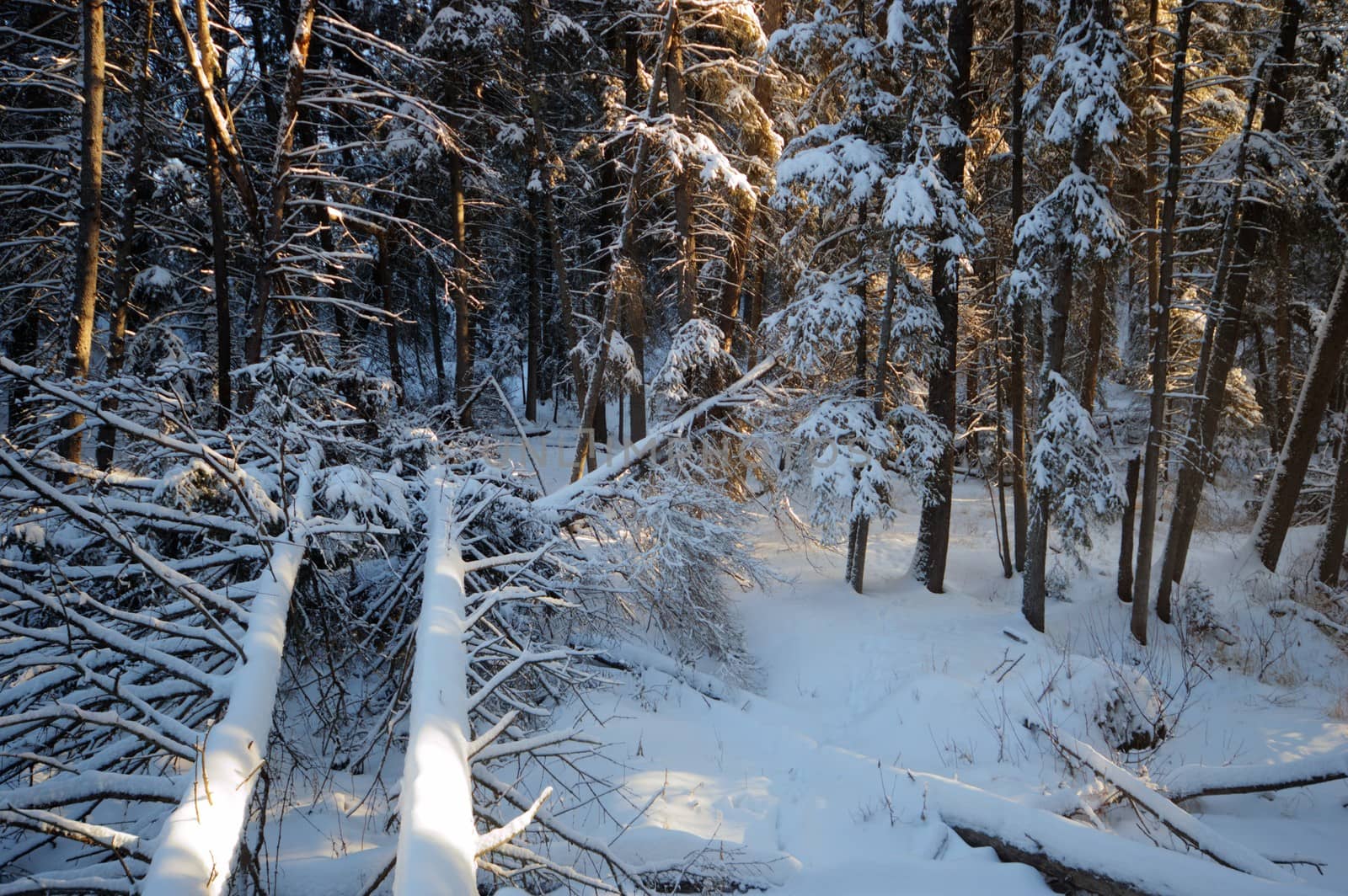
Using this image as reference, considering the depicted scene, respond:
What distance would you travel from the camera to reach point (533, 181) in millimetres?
13852

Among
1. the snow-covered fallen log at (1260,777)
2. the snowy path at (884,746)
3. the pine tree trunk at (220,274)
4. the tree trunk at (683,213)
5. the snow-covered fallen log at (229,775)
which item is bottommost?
the snowy path at (884,746)

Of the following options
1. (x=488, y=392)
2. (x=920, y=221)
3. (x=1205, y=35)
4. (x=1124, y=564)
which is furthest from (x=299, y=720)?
(x=1205, y=35)

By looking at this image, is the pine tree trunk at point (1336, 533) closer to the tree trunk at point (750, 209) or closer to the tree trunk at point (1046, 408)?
the tree trunk at point (1046, 408)

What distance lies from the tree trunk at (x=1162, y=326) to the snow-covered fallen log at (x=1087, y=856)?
26.0ft

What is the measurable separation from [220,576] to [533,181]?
11534 millimetres

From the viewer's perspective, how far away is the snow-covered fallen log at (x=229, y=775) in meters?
1.88

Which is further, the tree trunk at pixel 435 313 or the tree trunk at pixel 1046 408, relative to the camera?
the tree trunk at pixel 435 313

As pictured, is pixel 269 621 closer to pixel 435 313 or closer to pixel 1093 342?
pixel 1093 342

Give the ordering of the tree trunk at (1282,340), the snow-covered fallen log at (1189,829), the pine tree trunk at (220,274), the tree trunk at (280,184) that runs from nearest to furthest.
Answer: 1. the snow-covered fallen log at (1189,829)
2. the pine tree trunk at (220,274)
3. the tree trunk at (280,184)
4. the tree trunk at (1282,340)

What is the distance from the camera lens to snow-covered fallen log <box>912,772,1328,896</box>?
3230mm

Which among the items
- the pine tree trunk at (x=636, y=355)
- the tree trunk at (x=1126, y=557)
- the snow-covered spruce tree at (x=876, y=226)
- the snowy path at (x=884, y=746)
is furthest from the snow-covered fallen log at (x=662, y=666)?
the tree trunk at (x=1126, y=557)

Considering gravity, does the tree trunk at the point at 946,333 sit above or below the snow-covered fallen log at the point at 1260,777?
above

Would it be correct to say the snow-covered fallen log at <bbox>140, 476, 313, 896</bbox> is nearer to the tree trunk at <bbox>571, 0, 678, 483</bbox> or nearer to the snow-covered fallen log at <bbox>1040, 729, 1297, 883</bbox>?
the snow-covered fallen log at <bbox>1040, 729, 1297, 883</bbox>

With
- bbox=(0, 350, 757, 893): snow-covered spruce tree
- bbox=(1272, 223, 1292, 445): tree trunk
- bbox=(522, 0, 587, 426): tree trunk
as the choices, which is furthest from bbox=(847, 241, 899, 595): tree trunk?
bbox=(1272, 223, 1292, 445): tree trunk
